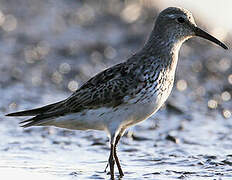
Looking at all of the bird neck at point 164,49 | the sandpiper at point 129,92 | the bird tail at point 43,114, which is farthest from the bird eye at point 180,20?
the bird tail at point 43,114

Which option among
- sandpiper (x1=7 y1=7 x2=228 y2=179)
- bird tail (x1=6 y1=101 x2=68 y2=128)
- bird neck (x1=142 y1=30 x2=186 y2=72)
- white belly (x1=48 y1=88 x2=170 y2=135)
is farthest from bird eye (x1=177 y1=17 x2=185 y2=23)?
bird tail (x1=6 y1=101 x2=68 y2=128)

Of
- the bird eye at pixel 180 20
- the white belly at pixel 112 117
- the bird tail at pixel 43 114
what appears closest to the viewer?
the white belly at pixel 112 117

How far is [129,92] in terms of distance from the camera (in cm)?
717

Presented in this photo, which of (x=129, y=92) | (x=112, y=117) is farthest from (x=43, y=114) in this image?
(x=129, y=92)

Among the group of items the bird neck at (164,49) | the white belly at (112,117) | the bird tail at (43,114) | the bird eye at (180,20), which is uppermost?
the bird eye at (180,20)

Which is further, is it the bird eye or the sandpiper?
the bird eye

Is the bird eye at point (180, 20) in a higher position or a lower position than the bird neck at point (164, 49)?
higher

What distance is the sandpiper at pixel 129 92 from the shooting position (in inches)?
282

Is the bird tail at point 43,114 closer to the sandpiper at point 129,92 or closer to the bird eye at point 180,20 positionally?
the sandpiper at point 129,92

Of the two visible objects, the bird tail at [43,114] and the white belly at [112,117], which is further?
the bird tail at [43,114]

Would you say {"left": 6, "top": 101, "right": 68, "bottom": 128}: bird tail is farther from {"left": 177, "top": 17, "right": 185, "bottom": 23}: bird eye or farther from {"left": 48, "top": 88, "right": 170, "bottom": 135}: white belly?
{"left": 177, "top": 17, "right": 185, "bottom": 23}: bird eye

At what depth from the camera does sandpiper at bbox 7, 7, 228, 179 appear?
282 inches

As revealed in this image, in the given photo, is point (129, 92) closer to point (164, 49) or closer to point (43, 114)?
point (164, 49)

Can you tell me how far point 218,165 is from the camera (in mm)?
7602
